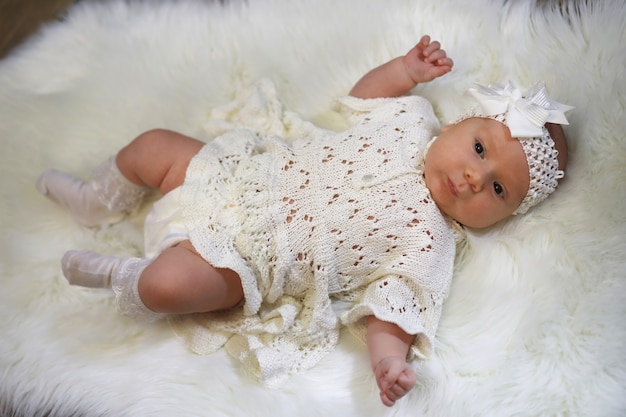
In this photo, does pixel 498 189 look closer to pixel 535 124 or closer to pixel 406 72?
pixel 535 124

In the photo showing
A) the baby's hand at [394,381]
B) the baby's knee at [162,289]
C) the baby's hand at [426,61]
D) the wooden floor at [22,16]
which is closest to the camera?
the baby's hand at [394,381]

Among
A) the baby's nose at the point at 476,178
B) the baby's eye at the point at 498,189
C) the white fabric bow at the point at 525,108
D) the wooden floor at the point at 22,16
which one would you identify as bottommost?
the baby's eye at the point at 498,189

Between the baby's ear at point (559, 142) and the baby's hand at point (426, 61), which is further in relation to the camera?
the baby's hand at point (426, 61)

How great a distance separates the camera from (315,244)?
3.54 ft

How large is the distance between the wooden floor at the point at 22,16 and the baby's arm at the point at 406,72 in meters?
0.99

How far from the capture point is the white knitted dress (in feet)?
3.45

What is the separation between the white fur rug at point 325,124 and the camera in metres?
0.94

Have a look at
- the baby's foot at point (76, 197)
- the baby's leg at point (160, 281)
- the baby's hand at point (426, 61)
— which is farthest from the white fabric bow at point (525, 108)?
the baby's foot at point (76, 197)

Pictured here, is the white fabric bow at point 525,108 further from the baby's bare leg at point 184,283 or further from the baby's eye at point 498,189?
the baby's bare leg at point 184,283

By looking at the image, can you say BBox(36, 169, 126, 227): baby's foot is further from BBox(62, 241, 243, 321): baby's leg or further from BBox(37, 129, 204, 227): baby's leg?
BBox(62, 241, 243, 321): baby's leg

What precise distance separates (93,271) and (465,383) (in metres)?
0.69

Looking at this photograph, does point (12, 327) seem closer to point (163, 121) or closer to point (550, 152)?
point (163, 121)

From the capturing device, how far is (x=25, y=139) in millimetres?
1299

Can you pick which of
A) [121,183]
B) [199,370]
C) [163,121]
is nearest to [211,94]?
[163,121]
